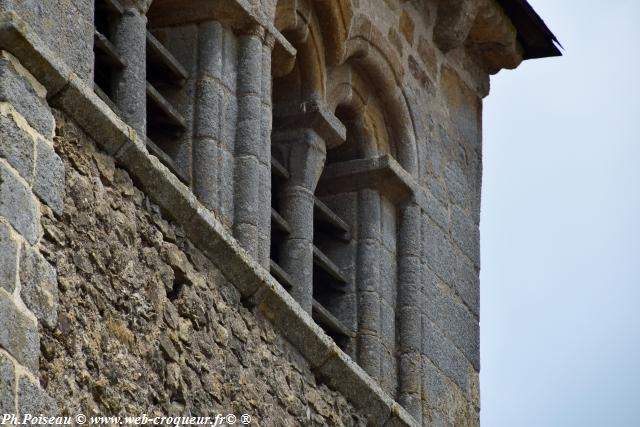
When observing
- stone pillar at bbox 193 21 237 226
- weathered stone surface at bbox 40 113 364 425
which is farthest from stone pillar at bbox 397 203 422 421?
weathered stone surface at bbox 40 113 364 425

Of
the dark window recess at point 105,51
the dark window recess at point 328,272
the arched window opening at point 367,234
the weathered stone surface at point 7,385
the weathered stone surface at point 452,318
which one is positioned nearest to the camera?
the weathered stone surface at point 7,385

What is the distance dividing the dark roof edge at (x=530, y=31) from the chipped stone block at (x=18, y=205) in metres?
6.57

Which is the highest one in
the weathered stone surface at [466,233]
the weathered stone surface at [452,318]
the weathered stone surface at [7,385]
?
the weathered stone surface at [466,233]

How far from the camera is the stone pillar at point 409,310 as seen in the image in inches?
609

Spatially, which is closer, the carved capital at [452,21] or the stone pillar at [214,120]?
the stone pillar at [214,120]

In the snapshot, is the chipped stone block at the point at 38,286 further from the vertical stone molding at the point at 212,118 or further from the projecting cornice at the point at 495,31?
the projecting cornice at the point at 495,31

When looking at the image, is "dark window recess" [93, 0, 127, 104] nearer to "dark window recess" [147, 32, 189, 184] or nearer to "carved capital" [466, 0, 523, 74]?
"dark window recess" [147, 32, 189, 184]

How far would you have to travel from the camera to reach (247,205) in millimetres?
13688

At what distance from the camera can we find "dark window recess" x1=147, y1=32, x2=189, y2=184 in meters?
13.6

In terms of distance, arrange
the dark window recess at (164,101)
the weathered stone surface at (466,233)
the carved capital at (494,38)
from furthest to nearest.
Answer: the carved capital at (494,38), the weathered stone surface at (466,233), the dark window recess at (164,101)

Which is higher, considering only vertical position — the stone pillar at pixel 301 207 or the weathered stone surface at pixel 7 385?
the stone pillar at pixel 301 207

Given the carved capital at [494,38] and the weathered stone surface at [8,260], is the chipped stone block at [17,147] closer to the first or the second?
the weathered stone surface at [8,260]

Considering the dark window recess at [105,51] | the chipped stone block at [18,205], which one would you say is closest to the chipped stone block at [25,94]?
the chipped stone block at [18,205]

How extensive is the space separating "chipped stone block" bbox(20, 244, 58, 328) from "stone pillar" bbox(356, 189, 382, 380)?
4.56 meters
